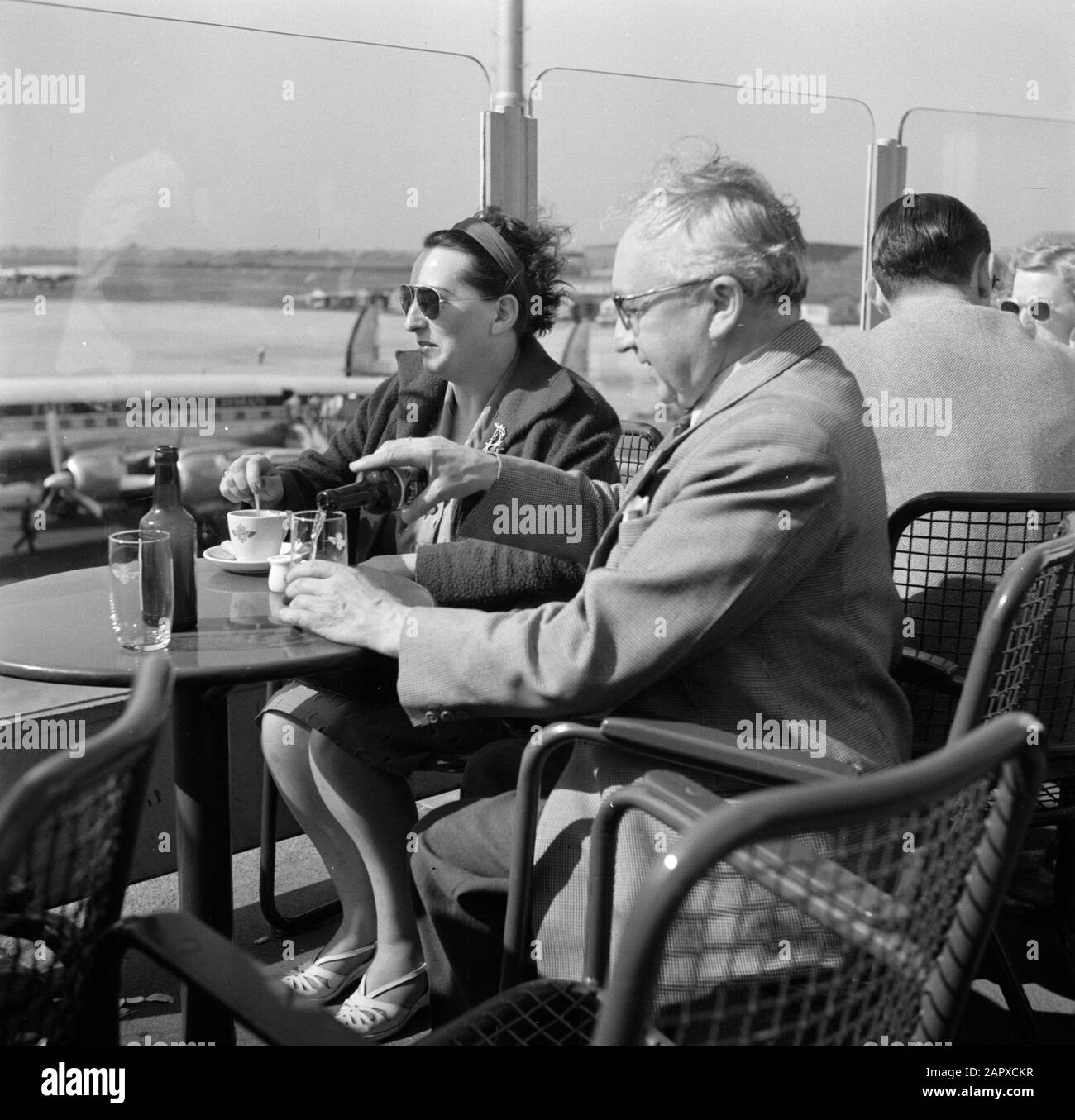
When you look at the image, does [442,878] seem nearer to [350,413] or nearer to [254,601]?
[254,601]

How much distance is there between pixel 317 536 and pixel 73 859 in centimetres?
106

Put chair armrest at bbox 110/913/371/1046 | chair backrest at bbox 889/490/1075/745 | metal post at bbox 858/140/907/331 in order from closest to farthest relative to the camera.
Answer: chair armrest at bbox 110/913/371/1046
chair backrest at bbox 889/490/1075/745
metal post at bbox 858/140/907/331

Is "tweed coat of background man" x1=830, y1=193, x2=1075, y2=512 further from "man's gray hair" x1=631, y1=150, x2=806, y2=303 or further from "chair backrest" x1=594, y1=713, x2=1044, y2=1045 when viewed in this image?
"chair backrest" x1=594, y1=713, x2=1044, y2=1045

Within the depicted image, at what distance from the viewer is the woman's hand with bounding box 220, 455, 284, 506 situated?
2730 mm

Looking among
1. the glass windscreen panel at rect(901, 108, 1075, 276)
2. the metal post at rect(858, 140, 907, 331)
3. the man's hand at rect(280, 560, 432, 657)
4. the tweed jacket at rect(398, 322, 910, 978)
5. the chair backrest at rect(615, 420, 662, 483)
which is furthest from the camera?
the glass windscreen panel at rect(901, 108, 1075, 276)

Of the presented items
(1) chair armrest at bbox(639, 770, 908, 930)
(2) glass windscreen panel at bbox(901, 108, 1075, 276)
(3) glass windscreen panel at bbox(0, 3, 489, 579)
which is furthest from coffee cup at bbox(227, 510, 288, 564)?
(2) glass windscreen panel at bbox(901, 108, 1075, 276)

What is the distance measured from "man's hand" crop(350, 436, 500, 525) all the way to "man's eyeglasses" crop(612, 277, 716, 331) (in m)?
0.58

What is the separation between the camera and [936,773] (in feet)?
3.24

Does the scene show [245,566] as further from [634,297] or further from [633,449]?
[633,449]

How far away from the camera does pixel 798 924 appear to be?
1.54 metres

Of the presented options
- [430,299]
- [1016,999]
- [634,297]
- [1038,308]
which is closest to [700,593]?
[634,297]

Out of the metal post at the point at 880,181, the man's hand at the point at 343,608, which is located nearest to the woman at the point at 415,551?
the man's hand at the point at 343,608
